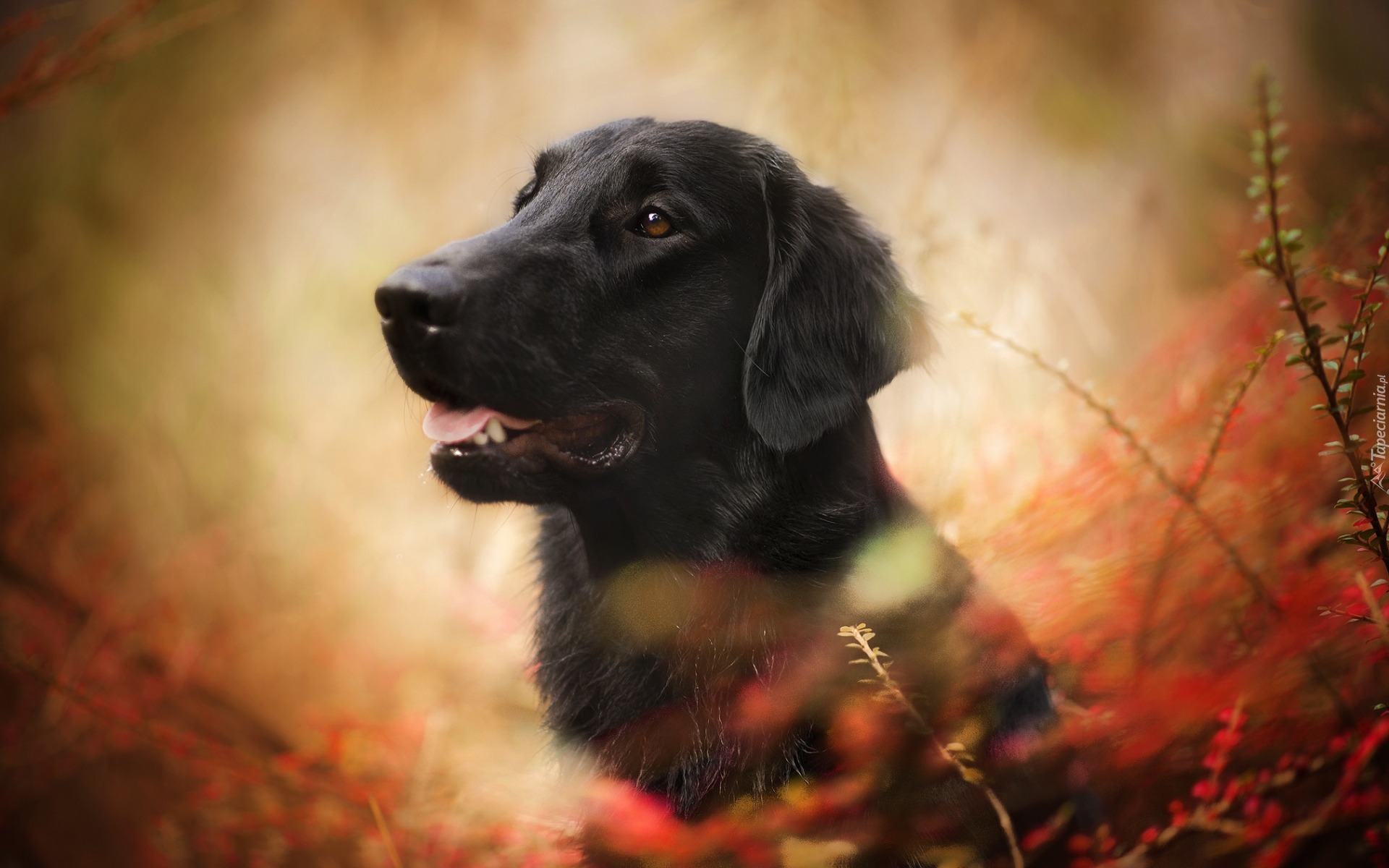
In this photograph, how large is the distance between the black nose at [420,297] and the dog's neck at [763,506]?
0.58 metres

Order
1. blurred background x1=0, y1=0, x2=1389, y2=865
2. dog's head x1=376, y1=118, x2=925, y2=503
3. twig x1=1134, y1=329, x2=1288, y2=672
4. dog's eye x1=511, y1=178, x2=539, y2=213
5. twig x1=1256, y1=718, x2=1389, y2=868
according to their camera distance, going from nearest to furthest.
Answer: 1. twig x1=1256, y1=718, x2=1389, y2=868
2. twig x1=1134, y1=329, x2=1288, y2=672
3. dog's head x1=376, y1=118, x2=925, y2=503
4. dog's eye x1=511, y1=178, x2=539, y2=213
5. blurred background x1=0, y1=0, x2=1389, y2=865

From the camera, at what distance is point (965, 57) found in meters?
4.01

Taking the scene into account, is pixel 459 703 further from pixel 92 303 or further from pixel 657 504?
pixel 92 303

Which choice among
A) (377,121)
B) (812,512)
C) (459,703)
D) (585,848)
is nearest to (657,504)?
(812,512)

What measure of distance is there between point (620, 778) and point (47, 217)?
14.7 ft

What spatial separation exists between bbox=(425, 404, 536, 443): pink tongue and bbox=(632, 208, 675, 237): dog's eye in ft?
1.89

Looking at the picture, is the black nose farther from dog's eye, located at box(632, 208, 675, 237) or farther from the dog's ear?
the dog's ear

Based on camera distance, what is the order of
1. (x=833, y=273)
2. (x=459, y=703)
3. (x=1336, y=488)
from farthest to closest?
(x=459, y=703) → (x=1336, y=488) → (x=833, y=273)

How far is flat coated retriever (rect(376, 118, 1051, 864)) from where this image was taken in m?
1.81

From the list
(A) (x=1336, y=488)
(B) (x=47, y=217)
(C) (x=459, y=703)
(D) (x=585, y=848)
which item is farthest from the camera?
(B) (x=47, y=217)

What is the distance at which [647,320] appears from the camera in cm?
196

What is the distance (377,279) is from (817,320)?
11.4 ft

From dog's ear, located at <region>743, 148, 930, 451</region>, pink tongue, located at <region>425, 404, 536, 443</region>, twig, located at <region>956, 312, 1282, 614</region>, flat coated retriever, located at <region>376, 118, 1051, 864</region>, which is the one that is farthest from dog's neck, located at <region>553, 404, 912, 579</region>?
twig, located at <region>956, 312, 1282, 614</region>

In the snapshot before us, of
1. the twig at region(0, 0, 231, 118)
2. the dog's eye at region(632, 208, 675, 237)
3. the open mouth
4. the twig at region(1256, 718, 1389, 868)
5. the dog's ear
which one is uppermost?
the twig at region(0, 0, 231, 118)
